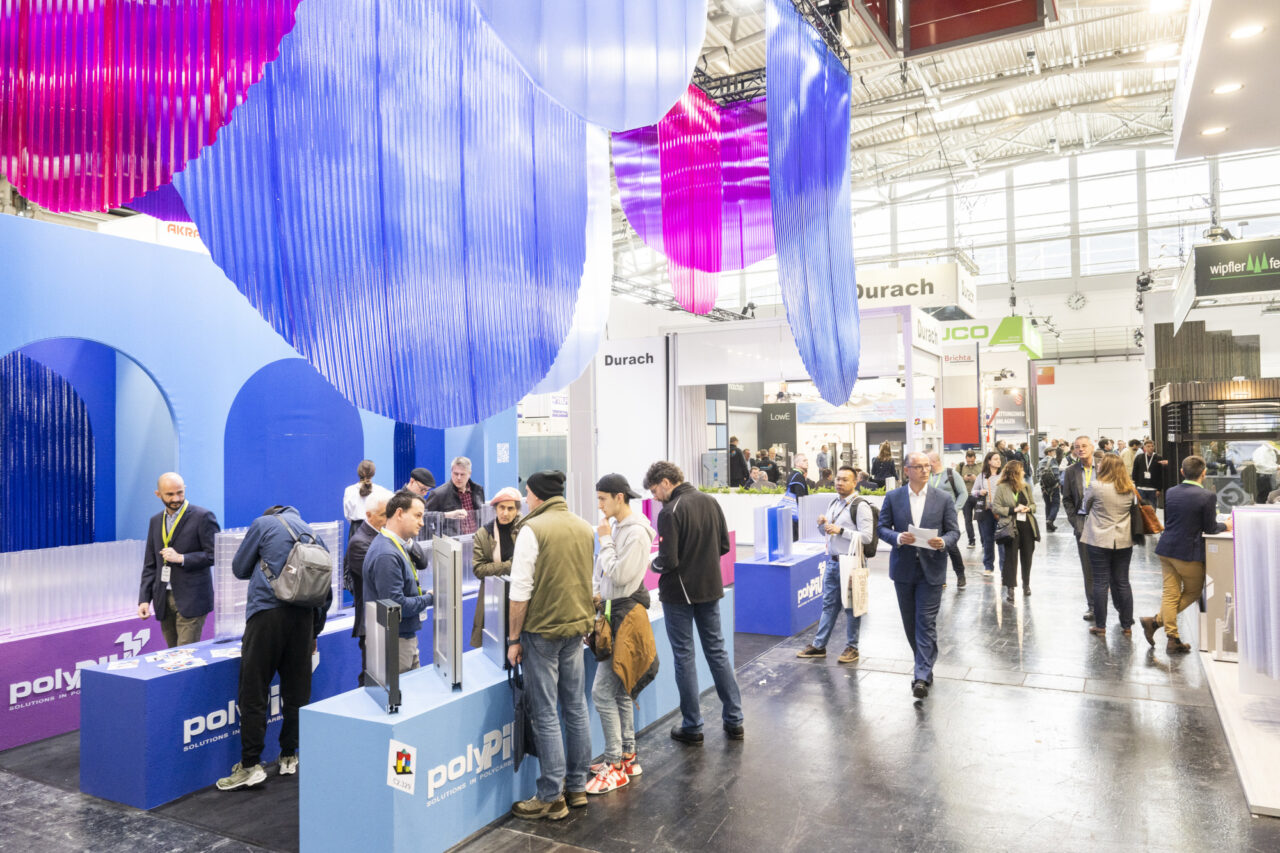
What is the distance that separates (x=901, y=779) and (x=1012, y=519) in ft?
14.1

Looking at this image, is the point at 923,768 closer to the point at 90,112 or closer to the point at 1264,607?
the point at 1264,607

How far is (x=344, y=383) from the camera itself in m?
2.22

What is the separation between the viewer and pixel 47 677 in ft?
14.2

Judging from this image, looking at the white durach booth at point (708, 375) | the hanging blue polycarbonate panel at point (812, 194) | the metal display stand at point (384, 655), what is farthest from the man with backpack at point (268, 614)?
the white durach booth at point (708, 375)

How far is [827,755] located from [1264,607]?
2.18 m

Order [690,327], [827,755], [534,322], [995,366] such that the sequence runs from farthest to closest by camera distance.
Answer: [995,366], [690,327], [827,755], [534,322]

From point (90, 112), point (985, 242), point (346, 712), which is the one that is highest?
point (985, 242)

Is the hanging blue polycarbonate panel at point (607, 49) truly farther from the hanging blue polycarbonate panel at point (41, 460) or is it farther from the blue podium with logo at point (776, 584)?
the hanging blue polycarbonate panel at point (41, 460)

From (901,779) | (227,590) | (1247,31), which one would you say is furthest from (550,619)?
(1247,31)

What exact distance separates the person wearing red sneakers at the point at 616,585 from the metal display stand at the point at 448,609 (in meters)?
0.69

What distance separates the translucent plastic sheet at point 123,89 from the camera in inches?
83.9

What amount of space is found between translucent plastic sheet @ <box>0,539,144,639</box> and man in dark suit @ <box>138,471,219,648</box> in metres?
0.35

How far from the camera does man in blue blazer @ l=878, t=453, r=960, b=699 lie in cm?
458

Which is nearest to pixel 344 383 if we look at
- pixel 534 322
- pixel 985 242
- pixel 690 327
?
pixel 534 322
